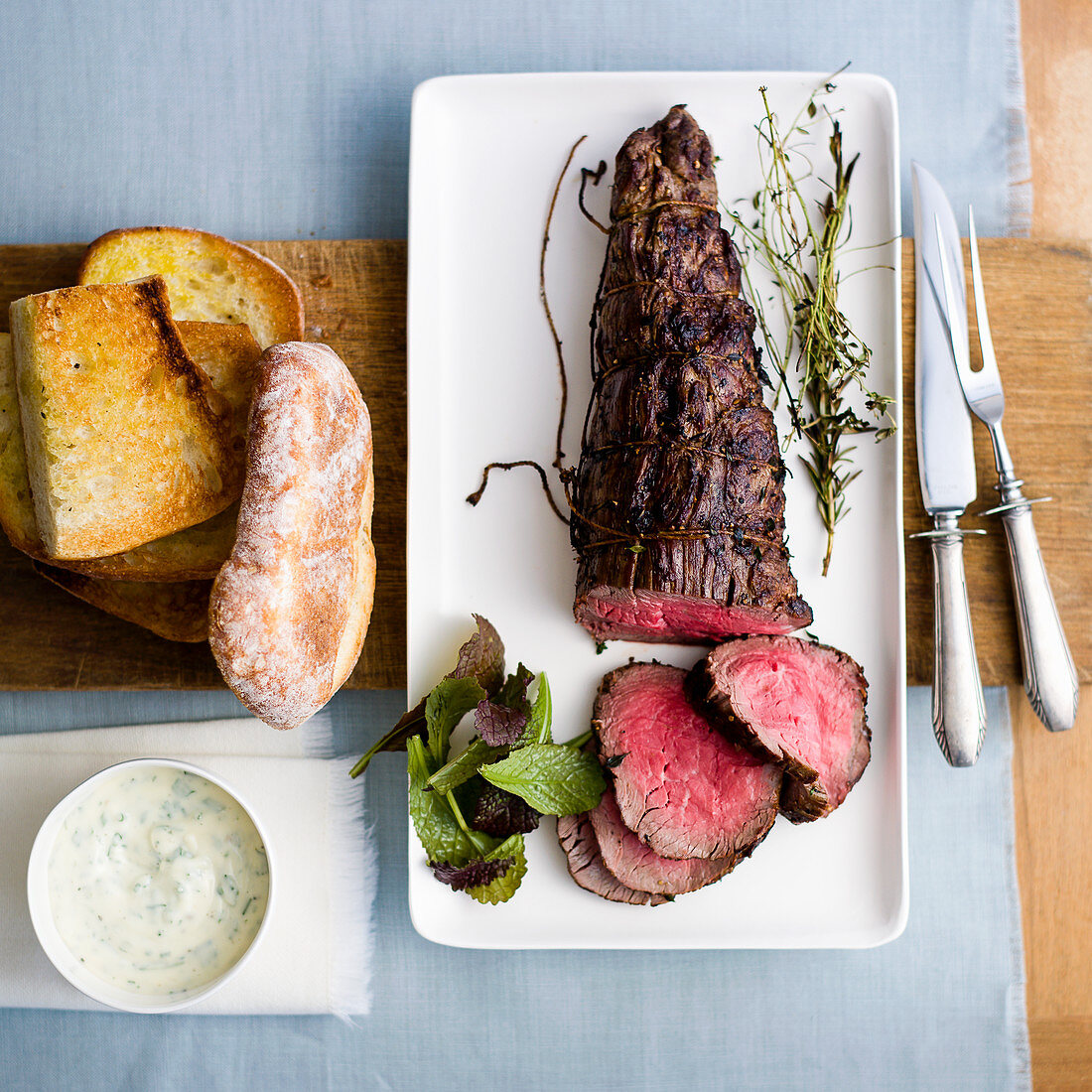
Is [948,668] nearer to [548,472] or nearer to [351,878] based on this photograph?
[548,472]

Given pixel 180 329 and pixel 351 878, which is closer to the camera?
pixel 180 329

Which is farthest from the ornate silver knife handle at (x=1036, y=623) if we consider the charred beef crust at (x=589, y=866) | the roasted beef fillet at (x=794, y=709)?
the charred beef crust at (x=589, y=866)

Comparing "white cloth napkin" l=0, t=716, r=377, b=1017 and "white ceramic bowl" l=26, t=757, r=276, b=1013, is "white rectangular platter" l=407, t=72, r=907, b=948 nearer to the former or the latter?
"white cloth napkin" l=0, t=716, r=377, b=1017

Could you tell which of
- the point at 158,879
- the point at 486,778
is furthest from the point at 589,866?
the point at 158,879

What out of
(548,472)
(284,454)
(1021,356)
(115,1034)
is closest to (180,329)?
(284,454)

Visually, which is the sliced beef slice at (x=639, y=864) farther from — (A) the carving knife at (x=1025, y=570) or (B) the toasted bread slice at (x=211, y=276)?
(B) the toasted bread slice at (x=211, y=276)
